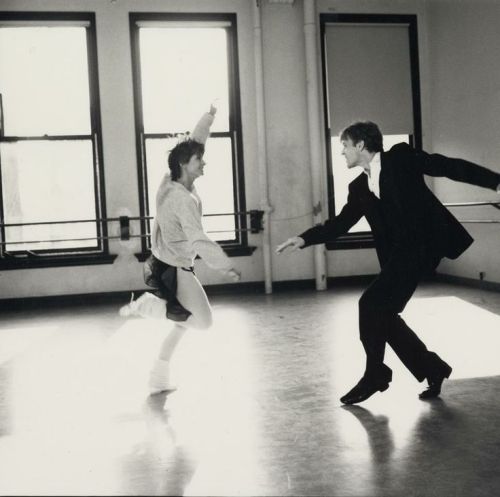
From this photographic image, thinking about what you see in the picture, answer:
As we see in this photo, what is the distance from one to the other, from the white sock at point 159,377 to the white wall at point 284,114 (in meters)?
4.07

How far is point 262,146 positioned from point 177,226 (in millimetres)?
4331

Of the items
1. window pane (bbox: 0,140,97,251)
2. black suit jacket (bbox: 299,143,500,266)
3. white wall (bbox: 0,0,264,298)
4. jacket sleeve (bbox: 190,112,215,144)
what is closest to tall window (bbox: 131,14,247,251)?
white wall (bbox: 0,0,264,298)

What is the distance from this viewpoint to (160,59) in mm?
7535

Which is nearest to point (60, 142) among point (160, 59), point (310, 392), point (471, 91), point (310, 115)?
point (160, 59)

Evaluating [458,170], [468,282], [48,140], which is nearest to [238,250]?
[48,140]

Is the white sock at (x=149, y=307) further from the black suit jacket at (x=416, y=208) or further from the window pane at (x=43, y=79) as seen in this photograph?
the window pane at (x=43, y=79)

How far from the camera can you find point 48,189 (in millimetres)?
7344

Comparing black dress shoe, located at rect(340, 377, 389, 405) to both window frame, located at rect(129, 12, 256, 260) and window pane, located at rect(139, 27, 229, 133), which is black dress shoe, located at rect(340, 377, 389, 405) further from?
window pane, located at rect(139, 27, 229, 133)

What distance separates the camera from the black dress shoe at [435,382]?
3.28 m

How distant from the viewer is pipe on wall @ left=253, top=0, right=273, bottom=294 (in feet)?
24.8

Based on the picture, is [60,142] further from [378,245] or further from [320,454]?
[320,454]

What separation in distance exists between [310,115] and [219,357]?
13.2 feet

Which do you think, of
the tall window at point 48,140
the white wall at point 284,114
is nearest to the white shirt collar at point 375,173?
the white wall at point 284,114

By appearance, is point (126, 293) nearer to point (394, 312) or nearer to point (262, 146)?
point (262, 146)
